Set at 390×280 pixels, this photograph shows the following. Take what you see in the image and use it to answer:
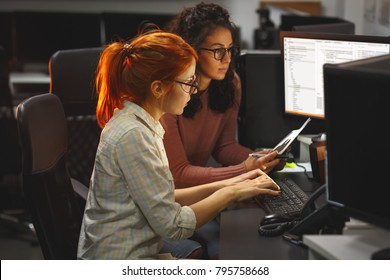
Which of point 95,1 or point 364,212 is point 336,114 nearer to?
point 364,212

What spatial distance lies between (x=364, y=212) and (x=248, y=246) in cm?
34

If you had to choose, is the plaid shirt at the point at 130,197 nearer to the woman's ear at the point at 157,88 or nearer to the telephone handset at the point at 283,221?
the woman's ear at the point at 157,88

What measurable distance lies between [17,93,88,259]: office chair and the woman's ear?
1.02ft

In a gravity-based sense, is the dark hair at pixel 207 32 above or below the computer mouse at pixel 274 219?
above

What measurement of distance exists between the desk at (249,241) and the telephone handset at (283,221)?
0.05 feet

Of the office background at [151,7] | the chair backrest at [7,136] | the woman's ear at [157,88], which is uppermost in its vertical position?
the office background at [151,7]

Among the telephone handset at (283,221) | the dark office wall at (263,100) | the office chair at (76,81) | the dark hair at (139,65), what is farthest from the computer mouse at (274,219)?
the office chair at (76,81)

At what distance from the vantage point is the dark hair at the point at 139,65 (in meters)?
1.73

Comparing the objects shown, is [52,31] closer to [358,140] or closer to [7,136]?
[7,136]

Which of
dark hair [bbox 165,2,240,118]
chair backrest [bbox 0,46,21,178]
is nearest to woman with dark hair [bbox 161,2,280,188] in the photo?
dark hair [bbox 165,2,240,118]

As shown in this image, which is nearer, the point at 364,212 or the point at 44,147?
the point at 364,212

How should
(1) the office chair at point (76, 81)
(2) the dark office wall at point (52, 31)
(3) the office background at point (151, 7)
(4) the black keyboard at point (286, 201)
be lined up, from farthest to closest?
(3) the office background at point (151, 7) < (2) the dark office wall at point (52, 31) < (1) the office chair at point (76, 81) < (4) the black keyboard at point (286, 201)
